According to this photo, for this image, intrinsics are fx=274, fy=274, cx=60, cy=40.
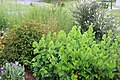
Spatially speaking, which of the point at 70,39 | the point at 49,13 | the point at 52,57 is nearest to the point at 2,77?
the point at 52,57

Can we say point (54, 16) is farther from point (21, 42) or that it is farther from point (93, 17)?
point (21, 42)

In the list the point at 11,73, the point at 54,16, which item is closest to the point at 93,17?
the point at 54,16

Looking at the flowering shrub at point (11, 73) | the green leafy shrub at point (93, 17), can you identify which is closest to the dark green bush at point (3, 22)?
the green leafy shrub at point (93, 17)

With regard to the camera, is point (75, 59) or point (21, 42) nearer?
point (75, 59)

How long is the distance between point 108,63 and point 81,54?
426mm

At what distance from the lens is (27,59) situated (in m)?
5.01

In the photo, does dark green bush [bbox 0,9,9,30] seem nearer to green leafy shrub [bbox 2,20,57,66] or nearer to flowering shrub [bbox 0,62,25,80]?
green leafy shrub [bbox 2,20,57,66]

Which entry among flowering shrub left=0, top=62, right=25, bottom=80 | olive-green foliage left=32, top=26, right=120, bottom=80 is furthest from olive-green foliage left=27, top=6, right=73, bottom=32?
flowering shrub left=0, top=62, right=25, bottom=80

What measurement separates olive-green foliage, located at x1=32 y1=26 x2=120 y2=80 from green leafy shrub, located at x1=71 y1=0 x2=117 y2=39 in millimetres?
1466

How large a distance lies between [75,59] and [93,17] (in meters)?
2.13

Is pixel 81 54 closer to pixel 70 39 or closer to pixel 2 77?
pixel 70 39

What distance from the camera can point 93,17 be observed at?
241 inches

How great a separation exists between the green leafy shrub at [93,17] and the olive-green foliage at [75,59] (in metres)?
1.47

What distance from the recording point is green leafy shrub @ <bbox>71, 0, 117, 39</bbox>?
604cm
